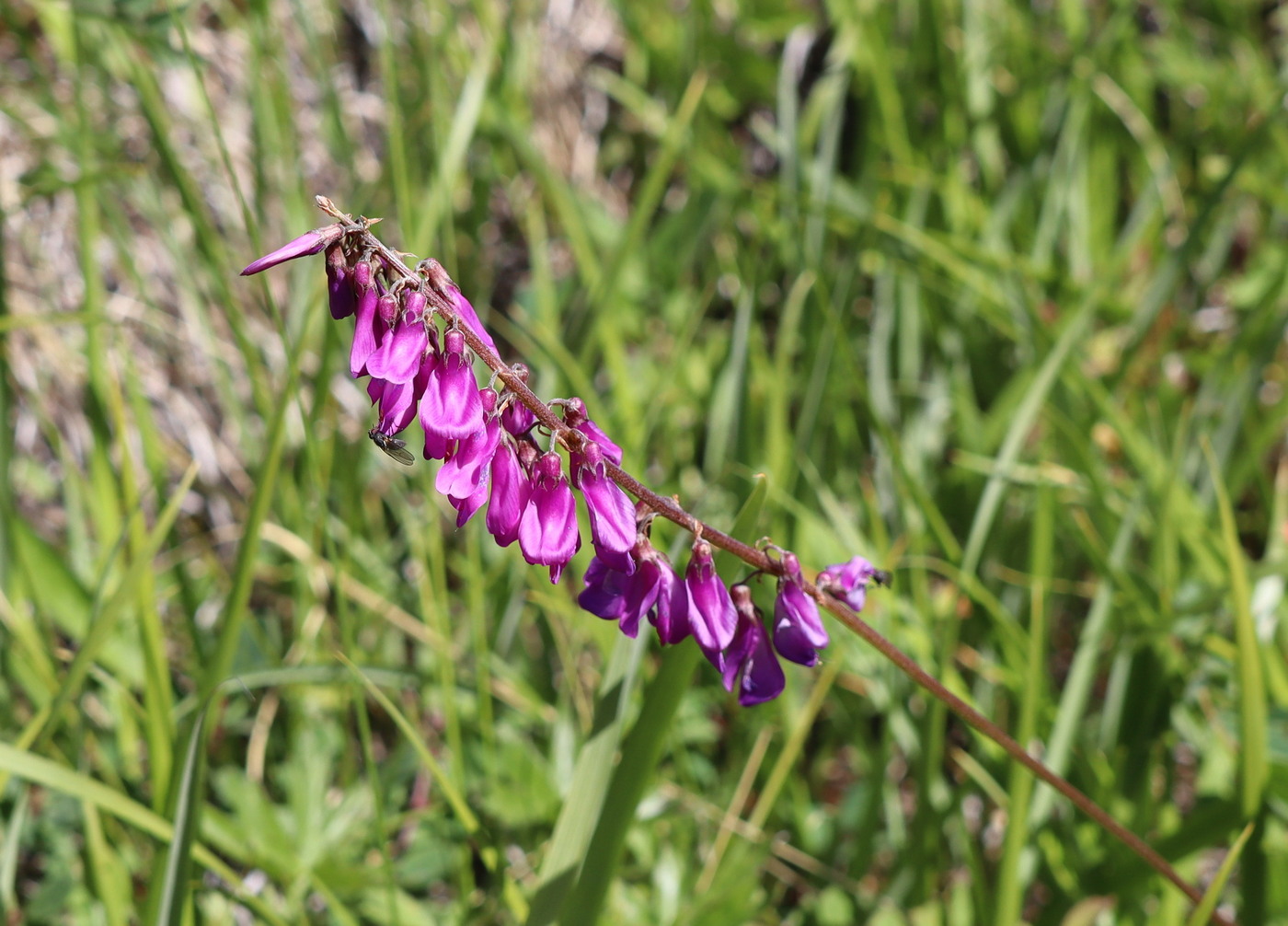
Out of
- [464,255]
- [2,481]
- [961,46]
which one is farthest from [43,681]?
[961,46]

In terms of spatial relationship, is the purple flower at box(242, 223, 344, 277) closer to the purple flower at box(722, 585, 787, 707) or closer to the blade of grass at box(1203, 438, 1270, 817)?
the purple flower at box(722, 585, 787, 707)

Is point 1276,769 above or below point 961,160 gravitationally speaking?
below

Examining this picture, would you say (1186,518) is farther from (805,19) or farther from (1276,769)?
(805,19)

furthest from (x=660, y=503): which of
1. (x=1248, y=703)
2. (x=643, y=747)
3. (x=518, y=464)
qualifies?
(x=1248, y=703)

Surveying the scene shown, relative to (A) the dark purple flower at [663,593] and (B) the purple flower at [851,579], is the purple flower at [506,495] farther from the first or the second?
(B) the purple flower at [851,579]

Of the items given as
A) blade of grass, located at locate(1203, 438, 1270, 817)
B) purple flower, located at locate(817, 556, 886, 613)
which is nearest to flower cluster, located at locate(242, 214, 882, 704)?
purple flower, located at locate(817, 556, 886, 613)

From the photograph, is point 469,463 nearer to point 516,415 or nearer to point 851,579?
point 516,415
